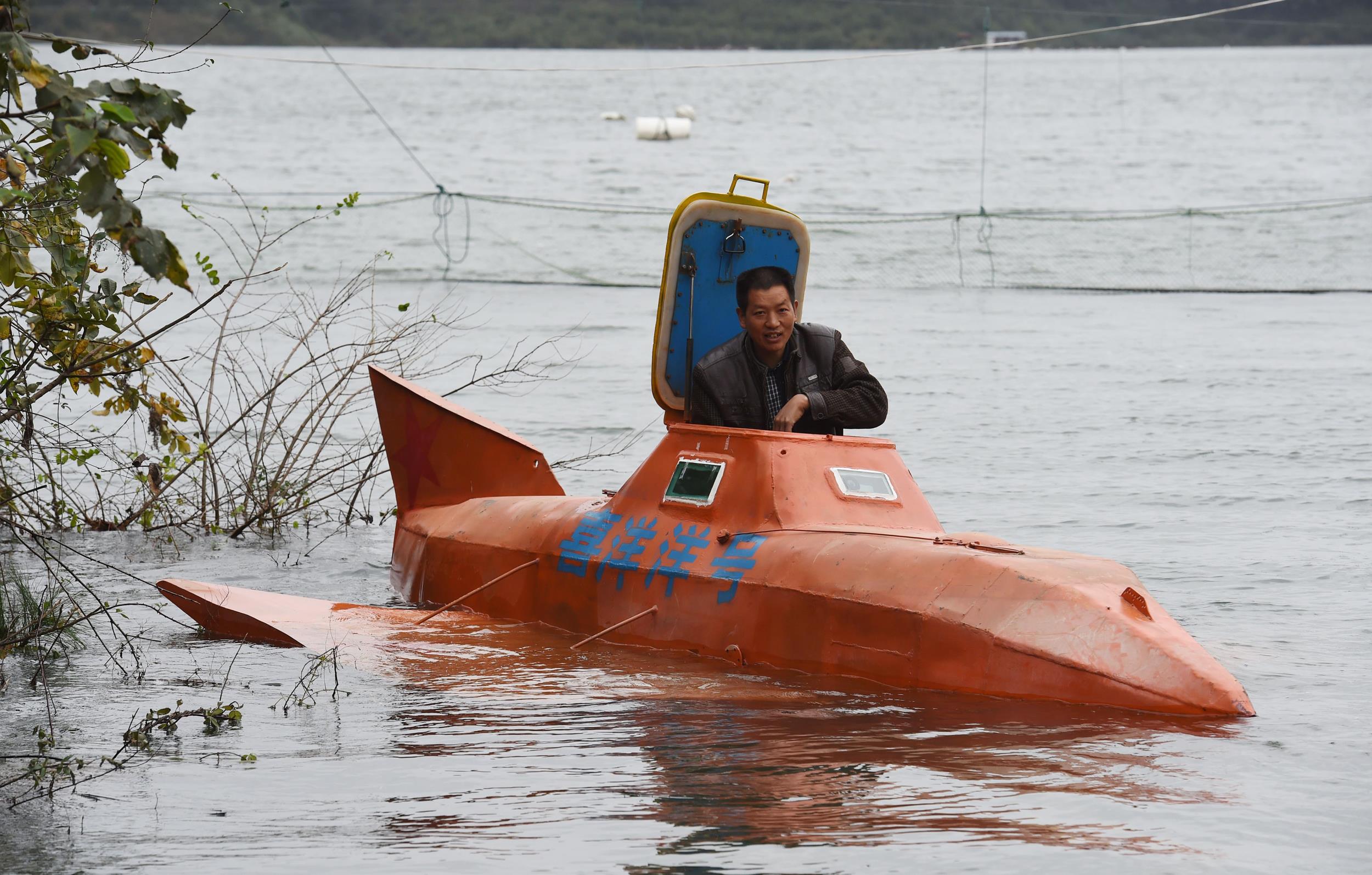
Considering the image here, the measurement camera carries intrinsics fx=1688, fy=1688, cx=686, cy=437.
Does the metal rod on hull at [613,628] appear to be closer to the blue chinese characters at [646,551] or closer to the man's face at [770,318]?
the blue chinese characters at [646,551]

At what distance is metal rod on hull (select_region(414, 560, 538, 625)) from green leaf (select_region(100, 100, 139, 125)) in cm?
496

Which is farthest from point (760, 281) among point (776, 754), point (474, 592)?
point (776, 754)

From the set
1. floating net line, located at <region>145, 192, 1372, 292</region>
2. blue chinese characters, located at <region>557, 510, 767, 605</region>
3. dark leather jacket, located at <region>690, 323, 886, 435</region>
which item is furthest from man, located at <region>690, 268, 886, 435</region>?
floating net line, located at <region>145, 192, 1372, 292</region>

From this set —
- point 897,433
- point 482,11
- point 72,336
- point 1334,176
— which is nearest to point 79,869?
point 72,336

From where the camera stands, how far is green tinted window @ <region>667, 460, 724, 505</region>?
26.7 ft

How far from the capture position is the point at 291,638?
864cm

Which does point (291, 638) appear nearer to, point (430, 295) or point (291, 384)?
point (291, 384)

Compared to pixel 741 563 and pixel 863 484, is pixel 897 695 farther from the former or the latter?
pixel 863 484

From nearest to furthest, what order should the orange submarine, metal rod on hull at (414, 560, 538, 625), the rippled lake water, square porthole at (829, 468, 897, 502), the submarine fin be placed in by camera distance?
the rippled lake water → the orange submarine → square porthole at (829, 468, 897, 502) → metal rod on hull at (414, 560, 538, 625) → the submarine fin

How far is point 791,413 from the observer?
820 centimetres

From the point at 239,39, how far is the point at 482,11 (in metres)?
22.4

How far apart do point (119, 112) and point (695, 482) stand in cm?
440

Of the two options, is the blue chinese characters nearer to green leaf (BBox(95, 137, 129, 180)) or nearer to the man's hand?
the man's hand

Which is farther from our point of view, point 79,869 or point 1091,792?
point 1091,792
